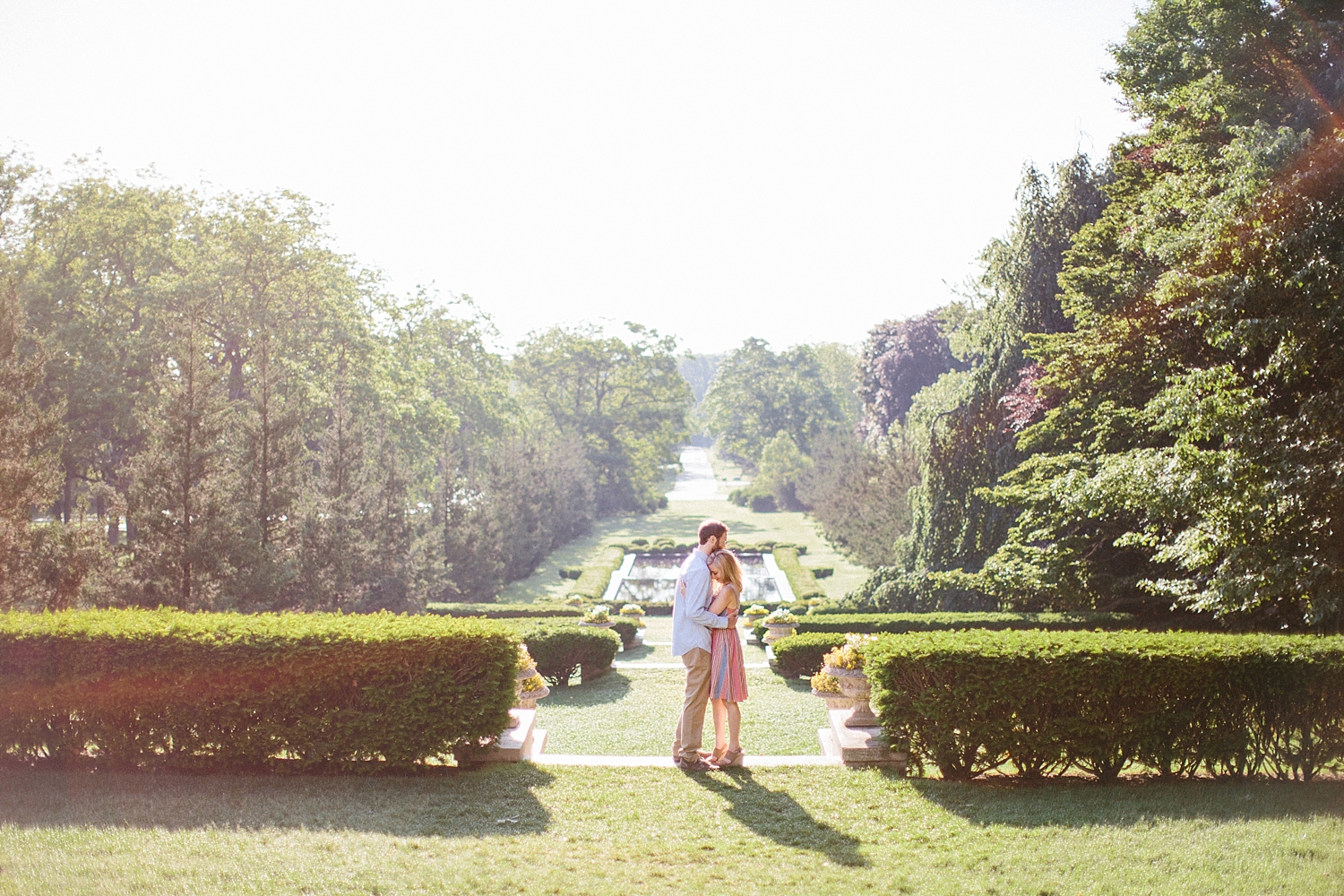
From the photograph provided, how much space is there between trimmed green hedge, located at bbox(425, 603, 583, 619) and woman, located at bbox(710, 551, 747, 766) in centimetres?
1375

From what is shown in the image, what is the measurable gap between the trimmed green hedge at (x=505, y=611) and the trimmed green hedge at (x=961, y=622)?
643 cm

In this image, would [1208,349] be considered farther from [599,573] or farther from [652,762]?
[599,573]

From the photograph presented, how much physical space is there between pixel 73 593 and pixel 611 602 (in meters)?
13.6

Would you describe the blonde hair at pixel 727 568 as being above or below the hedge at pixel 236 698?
above

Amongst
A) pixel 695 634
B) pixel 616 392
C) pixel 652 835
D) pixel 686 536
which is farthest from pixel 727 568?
pixel 616 392

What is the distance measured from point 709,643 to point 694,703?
1.57ft

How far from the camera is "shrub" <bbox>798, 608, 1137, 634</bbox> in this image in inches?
531

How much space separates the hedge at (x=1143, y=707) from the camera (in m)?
6.30

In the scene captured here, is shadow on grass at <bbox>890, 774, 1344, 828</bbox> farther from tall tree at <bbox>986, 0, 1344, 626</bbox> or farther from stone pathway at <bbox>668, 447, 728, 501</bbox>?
stone pathway at <bbox>668, 447, 728, 501</bbox>

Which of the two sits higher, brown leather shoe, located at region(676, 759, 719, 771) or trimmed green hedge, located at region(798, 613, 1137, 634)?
brown leather shoe, located at region(676, 759, 719, 771)

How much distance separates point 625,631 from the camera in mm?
18391

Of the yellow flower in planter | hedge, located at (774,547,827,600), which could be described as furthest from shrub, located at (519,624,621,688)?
hedge, located at (774,547,827,600)

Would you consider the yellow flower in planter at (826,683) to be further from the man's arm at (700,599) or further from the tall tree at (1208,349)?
the tall tree at (1208,349)

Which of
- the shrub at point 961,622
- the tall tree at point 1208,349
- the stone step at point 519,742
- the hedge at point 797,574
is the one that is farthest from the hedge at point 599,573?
the stone step at point 519,742
